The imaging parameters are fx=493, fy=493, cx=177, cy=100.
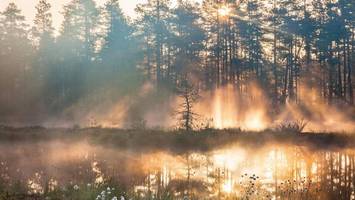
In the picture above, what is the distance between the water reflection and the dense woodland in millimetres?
33094

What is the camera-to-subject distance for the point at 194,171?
18094mm

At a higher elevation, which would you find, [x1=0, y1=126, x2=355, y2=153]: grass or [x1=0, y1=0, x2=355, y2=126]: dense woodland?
[x1=0, y1=0, x2=355, y2=126]: dense woodland

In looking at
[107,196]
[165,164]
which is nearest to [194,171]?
[165,164]

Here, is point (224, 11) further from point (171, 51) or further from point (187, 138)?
point (187, 138)

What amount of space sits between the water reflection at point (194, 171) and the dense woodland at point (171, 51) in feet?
109

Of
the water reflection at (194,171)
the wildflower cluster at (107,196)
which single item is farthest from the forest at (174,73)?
the wildflower cluster at (107,196)

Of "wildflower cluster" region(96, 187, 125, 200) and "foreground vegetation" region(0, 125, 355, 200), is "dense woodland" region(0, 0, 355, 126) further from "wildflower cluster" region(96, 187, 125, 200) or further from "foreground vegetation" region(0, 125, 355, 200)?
"wildflower cluster" region(96, 187, 125, 200)

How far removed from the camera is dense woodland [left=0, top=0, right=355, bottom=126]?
193 ft

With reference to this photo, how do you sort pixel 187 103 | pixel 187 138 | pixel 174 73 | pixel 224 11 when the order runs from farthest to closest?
pixel 174 73 → pixel 224 11 → pixel 187 103 → pixel 187 138

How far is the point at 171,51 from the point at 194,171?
47.8 meters

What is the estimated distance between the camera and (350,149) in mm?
25250

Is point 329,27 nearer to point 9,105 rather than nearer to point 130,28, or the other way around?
point 130,28

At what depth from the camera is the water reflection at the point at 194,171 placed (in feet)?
45.0

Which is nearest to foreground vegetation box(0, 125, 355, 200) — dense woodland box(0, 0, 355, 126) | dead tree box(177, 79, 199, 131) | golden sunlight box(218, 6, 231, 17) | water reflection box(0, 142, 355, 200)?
water reflection box(0, 142, 355, 200)
